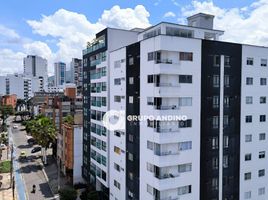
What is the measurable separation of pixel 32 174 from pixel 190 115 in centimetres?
4004

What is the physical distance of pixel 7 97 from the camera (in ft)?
495

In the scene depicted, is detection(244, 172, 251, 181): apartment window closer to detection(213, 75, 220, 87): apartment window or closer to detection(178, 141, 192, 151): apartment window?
detection(178, 141, 192, 151): apartment window

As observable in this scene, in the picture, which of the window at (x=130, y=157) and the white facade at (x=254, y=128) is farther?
the window at (x=130, y=157)

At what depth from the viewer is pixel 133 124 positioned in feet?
106

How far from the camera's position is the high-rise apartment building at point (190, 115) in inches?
1074

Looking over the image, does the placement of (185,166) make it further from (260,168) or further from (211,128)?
(260,168)

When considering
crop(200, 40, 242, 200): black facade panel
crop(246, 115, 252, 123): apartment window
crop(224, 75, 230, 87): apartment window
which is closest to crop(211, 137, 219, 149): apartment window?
crop(200, 40, 242, 200): black facade panel

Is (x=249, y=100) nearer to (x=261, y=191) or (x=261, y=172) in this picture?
(x=261, y=172)

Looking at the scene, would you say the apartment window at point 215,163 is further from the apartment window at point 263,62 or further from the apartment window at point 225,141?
the apartment window at point 263,62

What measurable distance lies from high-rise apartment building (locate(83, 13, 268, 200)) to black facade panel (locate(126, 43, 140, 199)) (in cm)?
12

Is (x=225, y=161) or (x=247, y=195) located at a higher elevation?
(x=225, y=161)

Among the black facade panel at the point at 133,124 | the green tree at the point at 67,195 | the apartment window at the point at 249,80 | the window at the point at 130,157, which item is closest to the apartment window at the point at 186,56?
the black facade panel at the point at 133,124

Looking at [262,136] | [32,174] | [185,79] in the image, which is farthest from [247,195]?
[32,174]

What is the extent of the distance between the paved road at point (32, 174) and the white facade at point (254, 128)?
30365 mm
